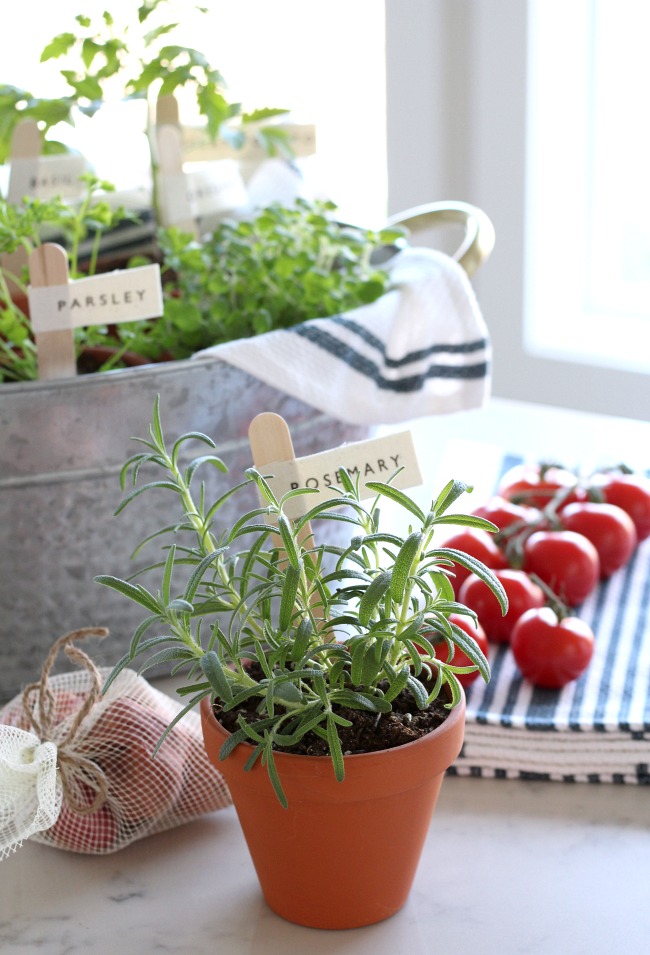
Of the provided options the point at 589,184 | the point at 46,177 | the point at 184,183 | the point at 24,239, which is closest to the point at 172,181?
the point at 184,183

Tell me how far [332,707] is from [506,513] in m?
0.45

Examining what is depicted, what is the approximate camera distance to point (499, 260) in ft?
5.24

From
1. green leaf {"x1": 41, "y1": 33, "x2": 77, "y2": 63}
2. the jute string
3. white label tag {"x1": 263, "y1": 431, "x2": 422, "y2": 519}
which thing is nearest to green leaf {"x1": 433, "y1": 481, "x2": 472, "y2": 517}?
white label tag {"x1": 263, "y1": 431, "x2": 422, "y2": 519}

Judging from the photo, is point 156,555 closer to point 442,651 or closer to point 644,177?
point 442,651

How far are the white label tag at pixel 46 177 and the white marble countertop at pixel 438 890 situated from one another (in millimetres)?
631

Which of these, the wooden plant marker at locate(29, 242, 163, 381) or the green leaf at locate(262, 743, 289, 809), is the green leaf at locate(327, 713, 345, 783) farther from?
the wooden plant marker at locate(29, 242, 163, 381)

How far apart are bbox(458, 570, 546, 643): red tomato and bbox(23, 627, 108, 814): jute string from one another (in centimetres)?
31

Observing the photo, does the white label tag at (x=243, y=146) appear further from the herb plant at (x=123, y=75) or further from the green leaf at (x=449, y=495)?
the green leaf at (x=449, y=495)

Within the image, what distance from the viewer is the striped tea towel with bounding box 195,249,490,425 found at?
82 centimetres

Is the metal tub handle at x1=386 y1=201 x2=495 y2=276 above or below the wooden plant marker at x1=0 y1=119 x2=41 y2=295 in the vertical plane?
below

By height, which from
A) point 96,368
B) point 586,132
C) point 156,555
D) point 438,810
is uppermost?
point 586,132

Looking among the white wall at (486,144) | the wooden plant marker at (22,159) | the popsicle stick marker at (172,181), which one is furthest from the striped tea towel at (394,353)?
the white wall at (486,144)

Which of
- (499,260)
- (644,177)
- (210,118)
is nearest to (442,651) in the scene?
(210,118)

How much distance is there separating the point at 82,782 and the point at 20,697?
8 cm
